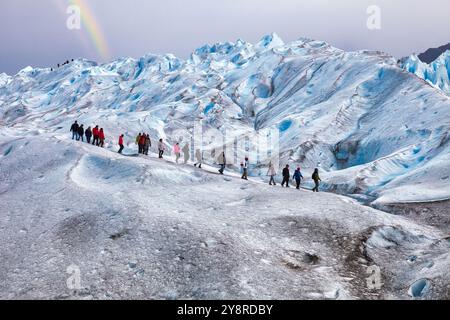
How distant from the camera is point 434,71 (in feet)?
265

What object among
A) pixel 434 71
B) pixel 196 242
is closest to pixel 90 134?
pixel 196 242

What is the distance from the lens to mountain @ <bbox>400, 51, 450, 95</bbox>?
254ft

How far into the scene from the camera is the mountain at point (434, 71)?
77312 millimetres

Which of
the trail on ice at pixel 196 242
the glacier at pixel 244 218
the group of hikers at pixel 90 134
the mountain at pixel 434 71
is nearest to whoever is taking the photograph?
the trail on ice at pixel 196 242

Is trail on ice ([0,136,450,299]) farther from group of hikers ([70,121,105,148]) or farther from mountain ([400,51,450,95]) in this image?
mountain ([400,51,450,95])

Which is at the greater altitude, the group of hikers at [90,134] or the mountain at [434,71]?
the group of hikers at [90,134]

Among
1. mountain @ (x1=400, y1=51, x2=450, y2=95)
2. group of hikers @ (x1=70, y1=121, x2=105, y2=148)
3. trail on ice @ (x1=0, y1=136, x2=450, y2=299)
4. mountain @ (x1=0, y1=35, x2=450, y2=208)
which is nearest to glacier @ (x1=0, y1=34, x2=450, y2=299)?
trail on ice @ (x1=0, y1=136, x2=450, y2=299)

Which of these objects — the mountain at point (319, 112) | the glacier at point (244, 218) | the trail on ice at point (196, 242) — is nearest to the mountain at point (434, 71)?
the mountain at point (319, 112)

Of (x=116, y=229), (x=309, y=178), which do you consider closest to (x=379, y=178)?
(x=309, y=178)

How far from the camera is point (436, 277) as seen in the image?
37.1 feet

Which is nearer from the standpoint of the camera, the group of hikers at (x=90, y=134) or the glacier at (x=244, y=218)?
the glacier at (x=244, y=218)

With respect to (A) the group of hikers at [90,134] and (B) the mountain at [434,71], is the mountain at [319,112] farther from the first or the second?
(B) the mountain at [434,71]

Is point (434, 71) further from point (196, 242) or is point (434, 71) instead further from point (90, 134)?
point (196, 242)

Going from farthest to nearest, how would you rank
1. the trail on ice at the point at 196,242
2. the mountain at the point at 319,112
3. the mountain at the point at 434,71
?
the mountain at the point at 434,71 < the mountain at the point at 319,112 < the trail on ice at the point at 196,242
